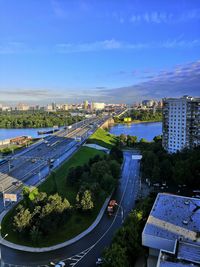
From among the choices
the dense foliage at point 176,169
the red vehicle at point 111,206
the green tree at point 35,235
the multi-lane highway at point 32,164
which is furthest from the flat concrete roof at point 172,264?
the dense foliage at point 176,169

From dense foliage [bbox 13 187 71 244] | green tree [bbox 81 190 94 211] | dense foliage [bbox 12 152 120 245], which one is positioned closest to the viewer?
dense foliage [bbox 13 187 71 244]

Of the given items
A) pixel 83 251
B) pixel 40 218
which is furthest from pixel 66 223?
pixel 83 251

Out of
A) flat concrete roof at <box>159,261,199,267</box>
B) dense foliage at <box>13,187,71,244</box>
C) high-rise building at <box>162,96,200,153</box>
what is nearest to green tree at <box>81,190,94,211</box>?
dense foliage at <box>13,187,71,244</box>

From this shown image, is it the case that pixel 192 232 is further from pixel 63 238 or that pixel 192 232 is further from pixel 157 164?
pixel 157 164

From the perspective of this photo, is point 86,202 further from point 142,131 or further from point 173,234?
point 142,131

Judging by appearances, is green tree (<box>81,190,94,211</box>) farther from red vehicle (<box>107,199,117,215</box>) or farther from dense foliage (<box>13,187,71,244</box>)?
red vehicle (<box>107,199,117,215</box>)

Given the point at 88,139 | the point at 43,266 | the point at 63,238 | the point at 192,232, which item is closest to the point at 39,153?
the point at 88,139
